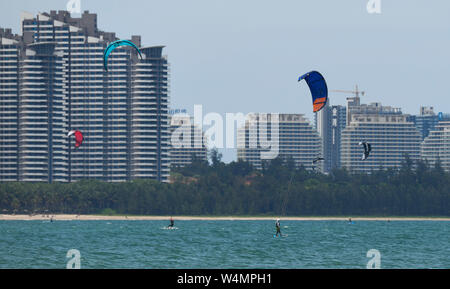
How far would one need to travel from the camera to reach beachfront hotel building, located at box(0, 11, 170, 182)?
164875mm

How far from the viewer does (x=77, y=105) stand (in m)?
175

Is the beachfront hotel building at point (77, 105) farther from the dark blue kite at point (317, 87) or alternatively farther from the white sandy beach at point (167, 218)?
the dark blue kite at point (317, 87)

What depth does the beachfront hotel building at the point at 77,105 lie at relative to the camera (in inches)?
6491

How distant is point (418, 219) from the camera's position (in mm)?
171875

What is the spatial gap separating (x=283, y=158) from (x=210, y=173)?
65.8 feet

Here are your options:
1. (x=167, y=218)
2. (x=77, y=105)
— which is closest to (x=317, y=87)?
(x=167, y=218)

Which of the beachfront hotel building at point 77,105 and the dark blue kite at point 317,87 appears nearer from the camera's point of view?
the dark blue kite at point 317,87

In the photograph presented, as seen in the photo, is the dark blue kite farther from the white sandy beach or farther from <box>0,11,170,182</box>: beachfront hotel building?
<box>0,11,170,182</box>: beachfront hotel building

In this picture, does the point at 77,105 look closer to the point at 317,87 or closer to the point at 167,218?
the point at 167,218

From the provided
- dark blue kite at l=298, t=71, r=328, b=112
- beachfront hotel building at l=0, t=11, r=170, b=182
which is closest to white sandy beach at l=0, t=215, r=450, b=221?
beachfront hotel building at l=0, t=11, r=170, b=182

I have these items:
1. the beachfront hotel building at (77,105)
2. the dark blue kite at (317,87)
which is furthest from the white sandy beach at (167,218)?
the dark blue kite at (317,87)

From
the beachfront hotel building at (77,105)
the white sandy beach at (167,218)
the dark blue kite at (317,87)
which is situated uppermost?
the beachfront hotel building at (77,105)
